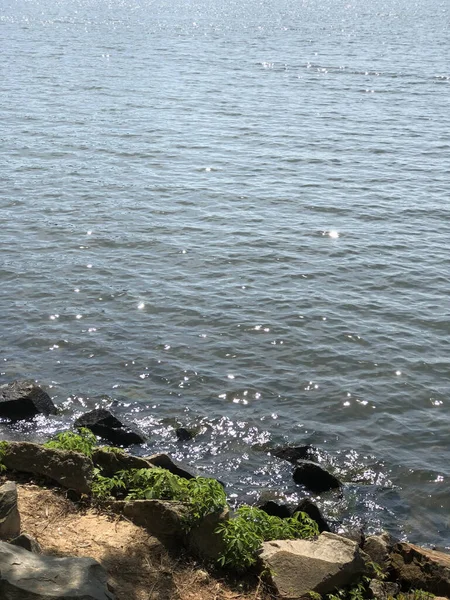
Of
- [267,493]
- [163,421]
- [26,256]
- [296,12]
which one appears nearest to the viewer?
[267,493]

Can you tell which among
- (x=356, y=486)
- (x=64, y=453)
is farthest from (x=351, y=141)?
(x=64, y=453)

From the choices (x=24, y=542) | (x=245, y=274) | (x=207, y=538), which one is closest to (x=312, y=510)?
(x=207, y=538)

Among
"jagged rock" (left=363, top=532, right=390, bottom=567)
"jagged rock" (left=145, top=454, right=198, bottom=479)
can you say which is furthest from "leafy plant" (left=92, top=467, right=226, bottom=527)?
"jagged rock" (left=363, top=532, right=390, bottom=567)

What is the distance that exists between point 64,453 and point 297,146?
828 inches

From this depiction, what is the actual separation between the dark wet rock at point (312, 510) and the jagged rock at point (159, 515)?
2604 millimetres

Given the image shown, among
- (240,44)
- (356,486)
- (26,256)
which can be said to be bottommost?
(356,486)

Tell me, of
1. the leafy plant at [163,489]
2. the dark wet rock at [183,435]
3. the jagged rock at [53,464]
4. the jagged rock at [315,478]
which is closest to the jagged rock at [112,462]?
the leafy plant at [163,489]

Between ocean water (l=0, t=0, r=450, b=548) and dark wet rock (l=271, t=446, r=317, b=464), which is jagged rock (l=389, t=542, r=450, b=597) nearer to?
ocean water (l=0, t=0, r=450, b=548)

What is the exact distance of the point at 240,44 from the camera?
2190 inches

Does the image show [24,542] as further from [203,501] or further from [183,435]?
[183,435]

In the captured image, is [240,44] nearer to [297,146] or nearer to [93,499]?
[297,146]

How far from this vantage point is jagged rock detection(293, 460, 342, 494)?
12008 mm

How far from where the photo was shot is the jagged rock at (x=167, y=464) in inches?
430

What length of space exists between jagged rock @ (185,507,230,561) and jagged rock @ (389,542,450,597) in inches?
85.0
